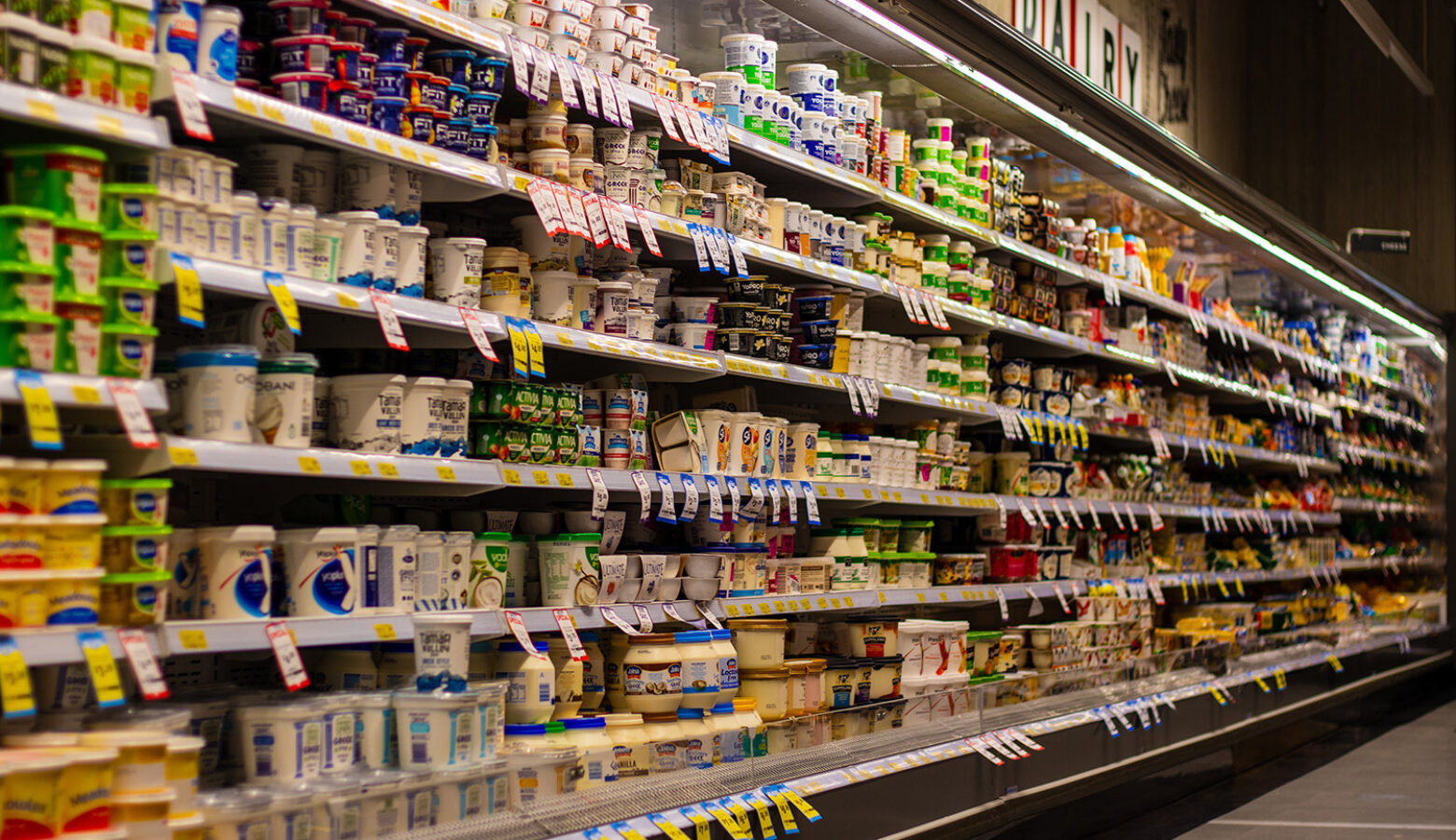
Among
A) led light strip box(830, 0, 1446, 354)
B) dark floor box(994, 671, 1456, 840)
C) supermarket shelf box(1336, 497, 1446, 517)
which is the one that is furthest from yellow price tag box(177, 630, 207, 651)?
supermarket shelf box(1336, 497, 1446, 517)

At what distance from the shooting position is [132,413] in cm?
225

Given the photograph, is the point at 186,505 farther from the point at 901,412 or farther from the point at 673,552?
the point at 901,412

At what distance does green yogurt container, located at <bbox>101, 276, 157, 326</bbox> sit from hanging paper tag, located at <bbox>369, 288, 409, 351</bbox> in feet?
1.67

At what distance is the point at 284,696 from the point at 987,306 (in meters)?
3.40

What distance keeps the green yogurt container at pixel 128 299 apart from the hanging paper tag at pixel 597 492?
1238mm

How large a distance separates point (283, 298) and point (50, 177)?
18.3 inches

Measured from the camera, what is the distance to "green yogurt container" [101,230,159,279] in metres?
2.29

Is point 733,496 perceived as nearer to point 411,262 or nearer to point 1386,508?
point 411,262

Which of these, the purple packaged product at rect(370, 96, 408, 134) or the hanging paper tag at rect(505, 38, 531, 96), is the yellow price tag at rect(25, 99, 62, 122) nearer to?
the purple packaged product at rect(370, 96, 408, 134)

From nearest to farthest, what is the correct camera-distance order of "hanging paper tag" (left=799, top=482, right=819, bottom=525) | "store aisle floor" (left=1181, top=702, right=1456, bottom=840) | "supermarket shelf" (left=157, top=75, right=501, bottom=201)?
"supermarket shelf" (left=157, top=75, right=501, bottom=201) → "hanging paper tag" (left=799, top=482, right=819, bottom=525) → "store aisle floor" (left=1181, top=702, right=1456, bottom=840)

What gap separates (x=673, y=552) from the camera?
377cm

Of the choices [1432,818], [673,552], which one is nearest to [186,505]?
[673,552]

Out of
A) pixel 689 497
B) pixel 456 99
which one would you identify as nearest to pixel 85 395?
pixel 456 99

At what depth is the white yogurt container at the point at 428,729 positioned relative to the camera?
2672 mm
